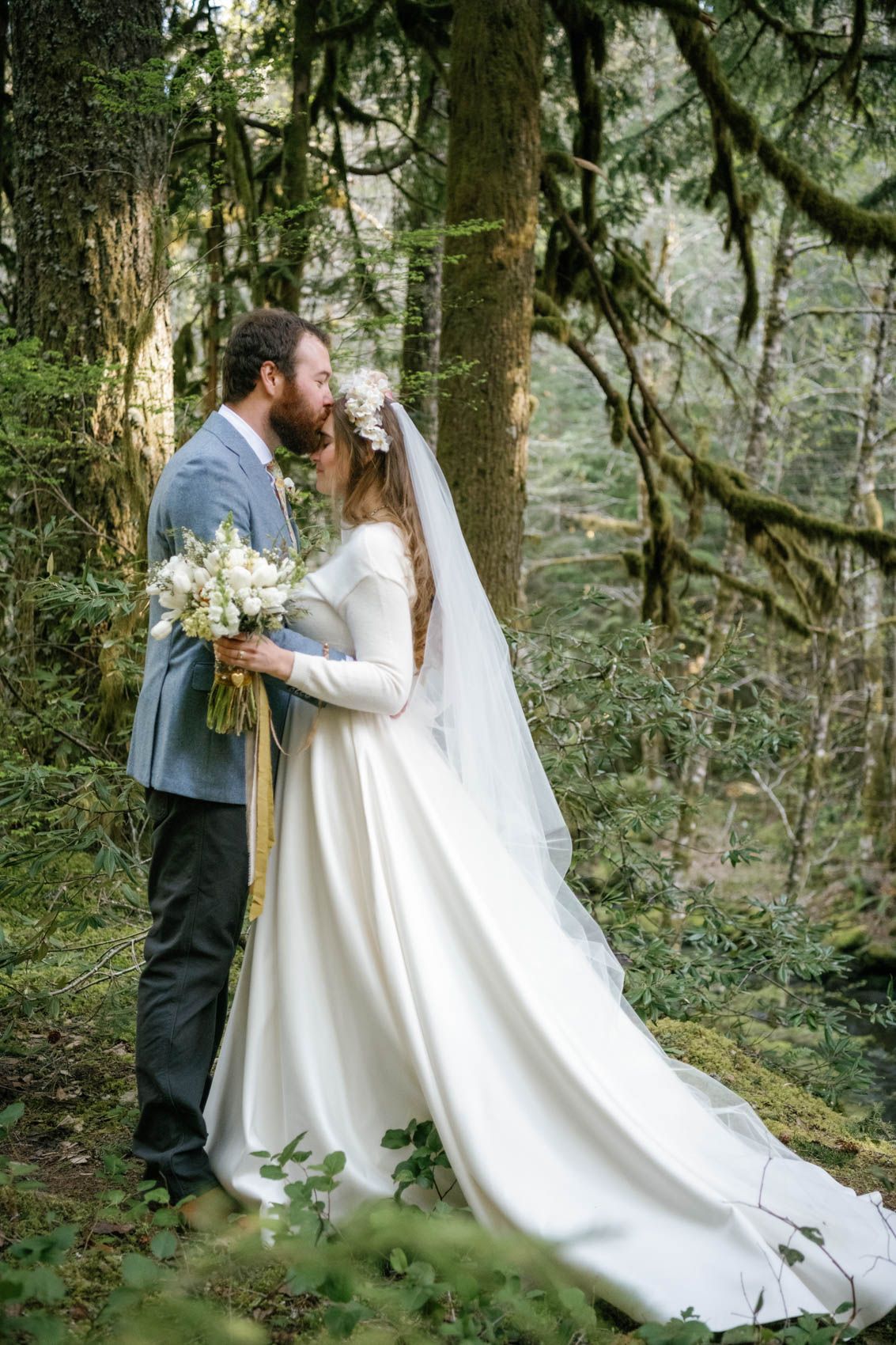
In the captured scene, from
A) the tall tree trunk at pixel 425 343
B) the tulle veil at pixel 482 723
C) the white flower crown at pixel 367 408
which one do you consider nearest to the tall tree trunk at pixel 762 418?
the tall tree trunk at pixel 425 343

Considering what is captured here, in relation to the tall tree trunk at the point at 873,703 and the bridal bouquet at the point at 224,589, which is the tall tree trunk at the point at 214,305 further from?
the tall tree trunk at the point at 873,703

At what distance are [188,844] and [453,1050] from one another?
861 mm

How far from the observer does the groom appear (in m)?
2.89

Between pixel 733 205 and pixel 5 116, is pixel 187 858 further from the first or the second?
pixel 733 205

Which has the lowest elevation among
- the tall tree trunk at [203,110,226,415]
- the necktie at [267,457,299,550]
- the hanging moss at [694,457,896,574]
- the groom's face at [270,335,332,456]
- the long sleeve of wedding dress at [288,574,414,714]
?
the long sleeve of wedding dress at [288,574,414,714]

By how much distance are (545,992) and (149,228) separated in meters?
3.80

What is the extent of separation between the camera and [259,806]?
2.95m

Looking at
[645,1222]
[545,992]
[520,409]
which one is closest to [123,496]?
[520,409]

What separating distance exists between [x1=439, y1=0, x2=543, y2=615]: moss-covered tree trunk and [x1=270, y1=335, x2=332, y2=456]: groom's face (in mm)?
2150

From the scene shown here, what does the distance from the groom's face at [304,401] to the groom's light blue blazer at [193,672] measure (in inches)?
8.8

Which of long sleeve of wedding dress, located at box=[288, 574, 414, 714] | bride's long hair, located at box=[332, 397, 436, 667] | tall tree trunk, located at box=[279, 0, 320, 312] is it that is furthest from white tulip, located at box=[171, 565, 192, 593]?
tall tree trunk, located at box=[279, 0, 320, 312]

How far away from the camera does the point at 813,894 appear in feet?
35.3

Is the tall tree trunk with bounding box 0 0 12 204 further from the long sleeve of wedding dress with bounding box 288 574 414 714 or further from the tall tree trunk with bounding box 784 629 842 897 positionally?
the tall tree trunk with bounding box 784 629 842 897

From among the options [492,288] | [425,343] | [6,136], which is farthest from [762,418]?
[6,136]
